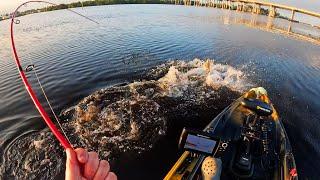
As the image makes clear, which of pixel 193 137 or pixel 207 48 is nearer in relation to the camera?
pixel 193 137

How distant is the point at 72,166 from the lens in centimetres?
189

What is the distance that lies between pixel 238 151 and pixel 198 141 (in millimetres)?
2951

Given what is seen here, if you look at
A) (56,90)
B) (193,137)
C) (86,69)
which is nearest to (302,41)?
→ (86,69)

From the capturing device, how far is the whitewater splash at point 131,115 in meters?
10.9

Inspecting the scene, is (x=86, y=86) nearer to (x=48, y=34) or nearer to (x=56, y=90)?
(x=56, y=90)

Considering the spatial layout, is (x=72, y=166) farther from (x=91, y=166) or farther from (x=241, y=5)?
(x=241, y=5)

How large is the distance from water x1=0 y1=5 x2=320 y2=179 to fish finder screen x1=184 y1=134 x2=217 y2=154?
4.39m

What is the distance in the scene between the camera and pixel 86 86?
17750 millimetres

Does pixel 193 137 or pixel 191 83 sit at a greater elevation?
pixel 193 137

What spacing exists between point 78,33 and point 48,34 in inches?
139

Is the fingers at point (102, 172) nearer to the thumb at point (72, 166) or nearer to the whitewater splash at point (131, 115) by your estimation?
the thumb at point (72, 166)

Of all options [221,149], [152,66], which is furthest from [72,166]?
[152,66]

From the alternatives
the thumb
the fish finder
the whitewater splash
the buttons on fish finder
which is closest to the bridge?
the whitewater splash

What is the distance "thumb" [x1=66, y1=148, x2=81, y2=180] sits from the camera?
1.88 meters
